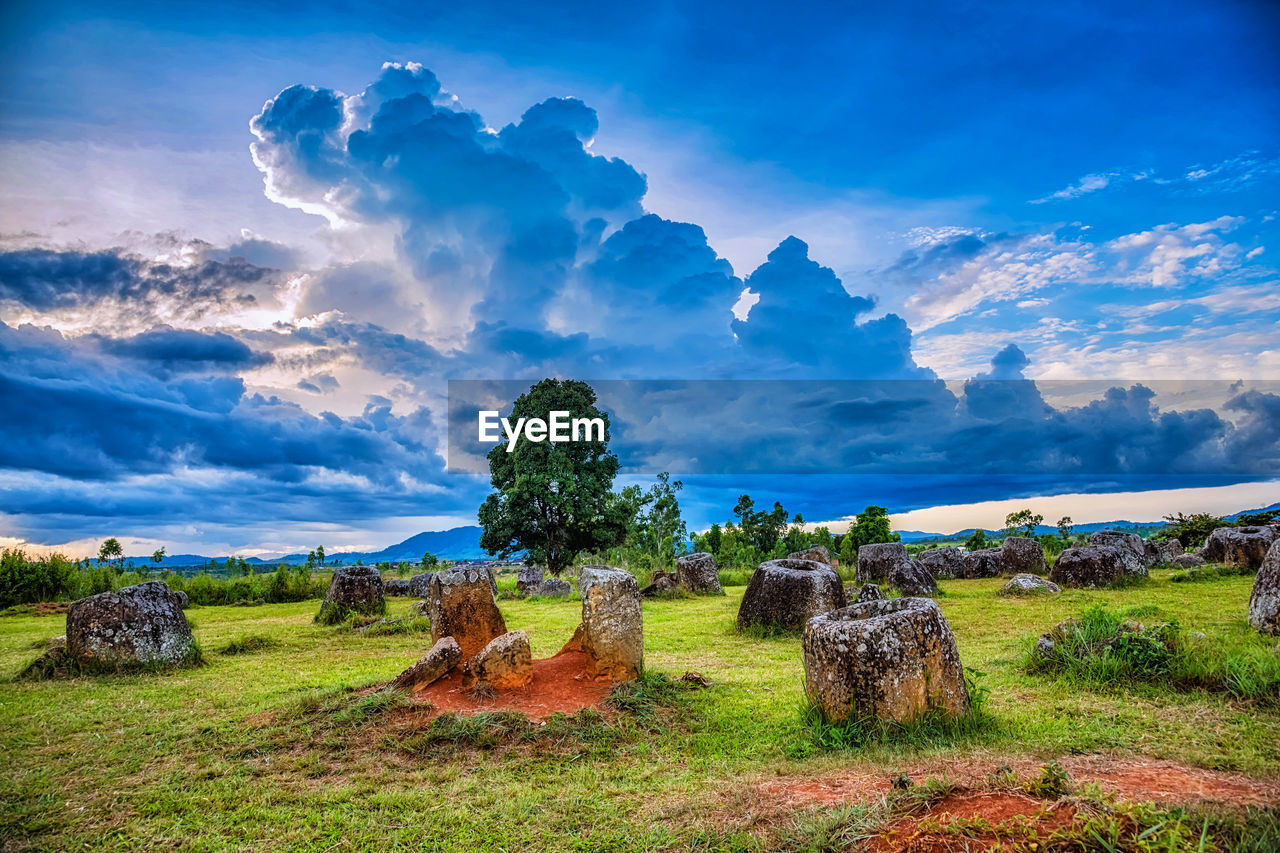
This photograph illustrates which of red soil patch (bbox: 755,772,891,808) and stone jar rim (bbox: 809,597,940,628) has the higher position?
stone jar rim (bbox: 809,597,940,628)

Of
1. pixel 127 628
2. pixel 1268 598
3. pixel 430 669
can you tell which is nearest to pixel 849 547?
pixel 1268 598

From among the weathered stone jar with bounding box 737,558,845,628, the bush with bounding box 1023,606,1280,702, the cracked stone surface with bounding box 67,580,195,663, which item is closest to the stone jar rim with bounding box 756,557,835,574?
the weathered stone jar with bounding box 737,558,845,628

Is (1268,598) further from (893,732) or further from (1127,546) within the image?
(1127,546)

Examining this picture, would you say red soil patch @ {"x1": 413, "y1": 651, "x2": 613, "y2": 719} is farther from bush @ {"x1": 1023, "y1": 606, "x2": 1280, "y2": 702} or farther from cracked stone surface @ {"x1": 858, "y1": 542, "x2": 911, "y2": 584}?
cracked stone surface @ {"x1": 858, "y1": 542, "x2": 911, "y2": 584}

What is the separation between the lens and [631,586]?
9.93 m

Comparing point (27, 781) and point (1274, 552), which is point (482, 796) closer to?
point (27, 781)

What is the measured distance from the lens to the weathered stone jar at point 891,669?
6602mm

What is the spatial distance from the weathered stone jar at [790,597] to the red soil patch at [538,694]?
20.4 feet

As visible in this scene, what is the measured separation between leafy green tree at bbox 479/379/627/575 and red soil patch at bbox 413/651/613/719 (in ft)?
85.3

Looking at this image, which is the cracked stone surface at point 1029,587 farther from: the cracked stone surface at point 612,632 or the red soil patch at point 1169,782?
the red soil patch at point 1169,782

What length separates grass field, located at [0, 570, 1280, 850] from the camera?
17.5 ft

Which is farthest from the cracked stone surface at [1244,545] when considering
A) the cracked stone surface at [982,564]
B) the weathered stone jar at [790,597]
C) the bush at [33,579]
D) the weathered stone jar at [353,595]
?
the bush at [33,579]

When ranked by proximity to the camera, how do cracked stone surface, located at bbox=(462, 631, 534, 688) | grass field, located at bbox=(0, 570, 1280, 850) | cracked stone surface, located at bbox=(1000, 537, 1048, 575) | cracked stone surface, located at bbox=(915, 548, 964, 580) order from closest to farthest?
grass field, located at bbox=(0, 570, 1280, 850)
cracked stone surface, located at bbox=(462, 631, 534, 688)
cracked stone surface, located at bbox=(1000, 537, 1048, 575)
cracked stone surface, located at bbox=(915, 548, 964, 580)

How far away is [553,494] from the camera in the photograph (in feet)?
117
